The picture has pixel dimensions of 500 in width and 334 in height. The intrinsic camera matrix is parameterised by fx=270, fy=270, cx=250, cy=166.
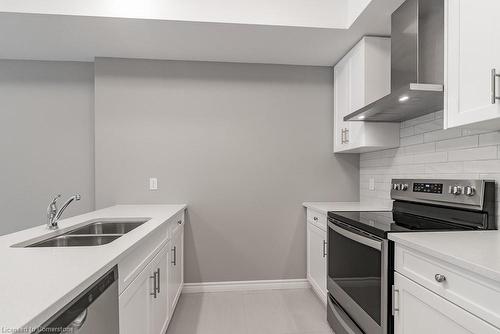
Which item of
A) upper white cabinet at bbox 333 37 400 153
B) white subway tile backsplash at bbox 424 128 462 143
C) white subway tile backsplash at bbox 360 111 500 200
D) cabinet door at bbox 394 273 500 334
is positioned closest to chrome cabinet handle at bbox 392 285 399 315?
cabinet door at bbox 394 273 500 334

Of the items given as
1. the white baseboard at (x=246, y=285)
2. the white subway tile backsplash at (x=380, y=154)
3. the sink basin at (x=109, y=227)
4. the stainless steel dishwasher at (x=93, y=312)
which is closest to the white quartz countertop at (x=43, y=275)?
the stainless steel dishwasher at (x=93, y=312)

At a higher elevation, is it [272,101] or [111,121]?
[272,101]

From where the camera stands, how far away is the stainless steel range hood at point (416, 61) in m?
1.50

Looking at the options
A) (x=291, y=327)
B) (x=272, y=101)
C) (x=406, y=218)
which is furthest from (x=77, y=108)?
(x=406, y=218)

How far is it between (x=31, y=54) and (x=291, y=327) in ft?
11.3

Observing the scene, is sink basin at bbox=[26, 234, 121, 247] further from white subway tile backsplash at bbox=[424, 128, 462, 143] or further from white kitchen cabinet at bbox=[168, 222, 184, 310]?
white subway tile backsplash at bbox=[424, 128, 462, 143]

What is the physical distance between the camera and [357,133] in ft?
7.75

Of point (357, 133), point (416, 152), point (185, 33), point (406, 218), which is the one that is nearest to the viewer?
point (406, 218)

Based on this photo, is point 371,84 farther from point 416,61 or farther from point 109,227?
point 109,227

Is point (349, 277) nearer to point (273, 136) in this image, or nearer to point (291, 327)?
point (291, 327)

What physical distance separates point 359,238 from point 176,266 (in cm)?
156

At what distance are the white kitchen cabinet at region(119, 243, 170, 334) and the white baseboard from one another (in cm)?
78

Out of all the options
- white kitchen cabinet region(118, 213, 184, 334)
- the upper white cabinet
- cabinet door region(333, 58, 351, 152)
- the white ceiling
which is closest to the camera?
white kitchen cabinet region(118, 213, 184, 334)

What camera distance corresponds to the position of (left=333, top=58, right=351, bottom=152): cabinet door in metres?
2.54
